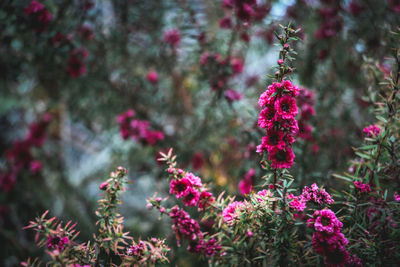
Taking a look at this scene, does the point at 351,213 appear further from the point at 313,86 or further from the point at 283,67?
the point at 313,86

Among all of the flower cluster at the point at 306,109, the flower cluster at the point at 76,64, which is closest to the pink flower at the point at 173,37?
the flower cluster at the point at 76,64

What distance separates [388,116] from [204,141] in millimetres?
1235

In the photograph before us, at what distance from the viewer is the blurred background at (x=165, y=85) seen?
1.37 meters

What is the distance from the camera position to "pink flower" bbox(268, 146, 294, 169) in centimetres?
61

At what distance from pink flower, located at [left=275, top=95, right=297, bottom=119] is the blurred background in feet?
1.86

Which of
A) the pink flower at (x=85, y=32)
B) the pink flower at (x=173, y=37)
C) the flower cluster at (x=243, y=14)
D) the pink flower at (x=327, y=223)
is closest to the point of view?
the pink flower at (x=327, y=223)

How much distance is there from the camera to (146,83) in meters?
1.95

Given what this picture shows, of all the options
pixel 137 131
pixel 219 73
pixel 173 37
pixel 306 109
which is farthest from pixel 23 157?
pixel 306 109

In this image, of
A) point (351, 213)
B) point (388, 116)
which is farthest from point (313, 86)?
point (351, 213)

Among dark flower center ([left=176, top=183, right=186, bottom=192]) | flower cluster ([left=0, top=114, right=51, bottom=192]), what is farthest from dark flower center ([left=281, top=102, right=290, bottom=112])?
flower cluster ([left=0, top=114, right=51, bottom=192])

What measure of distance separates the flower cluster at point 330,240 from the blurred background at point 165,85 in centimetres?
52

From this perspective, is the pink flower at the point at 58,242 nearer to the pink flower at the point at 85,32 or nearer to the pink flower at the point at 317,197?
the pink flower at the point at 317,197

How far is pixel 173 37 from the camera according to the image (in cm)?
187

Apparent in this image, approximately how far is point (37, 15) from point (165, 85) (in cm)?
107
